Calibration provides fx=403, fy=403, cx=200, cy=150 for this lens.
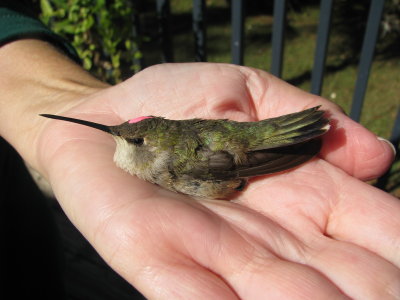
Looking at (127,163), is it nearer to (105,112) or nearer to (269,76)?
A: (105,112)

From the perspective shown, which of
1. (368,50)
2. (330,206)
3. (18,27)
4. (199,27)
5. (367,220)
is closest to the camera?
(367,220)

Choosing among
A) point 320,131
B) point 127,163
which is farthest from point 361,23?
point 127,163

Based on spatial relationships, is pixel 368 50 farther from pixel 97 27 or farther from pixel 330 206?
pixel 97 27

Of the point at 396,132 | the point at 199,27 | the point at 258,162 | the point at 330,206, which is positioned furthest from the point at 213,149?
the point at 199,27

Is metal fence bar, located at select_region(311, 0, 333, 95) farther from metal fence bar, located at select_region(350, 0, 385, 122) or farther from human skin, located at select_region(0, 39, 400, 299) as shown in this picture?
human skin, located at select_region(0, 39, 400, 299)

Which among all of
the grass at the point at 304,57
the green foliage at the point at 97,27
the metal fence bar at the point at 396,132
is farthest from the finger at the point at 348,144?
the grass at the point at 304,57

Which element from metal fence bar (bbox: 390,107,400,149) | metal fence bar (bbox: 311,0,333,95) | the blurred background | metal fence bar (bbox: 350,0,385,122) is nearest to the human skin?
the blurred background
